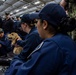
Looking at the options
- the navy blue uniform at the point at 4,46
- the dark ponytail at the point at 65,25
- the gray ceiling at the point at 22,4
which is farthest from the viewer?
the gray ceiling at the point at 22,4

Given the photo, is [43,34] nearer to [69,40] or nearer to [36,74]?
[69,40]

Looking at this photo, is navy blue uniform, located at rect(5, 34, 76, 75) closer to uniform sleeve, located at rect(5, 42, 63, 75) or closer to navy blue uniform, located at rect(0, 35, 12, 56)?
uniform sleeve, located at rect(5, 42, 63, 75)

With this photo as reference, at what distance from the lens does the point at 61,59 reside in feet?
6.70

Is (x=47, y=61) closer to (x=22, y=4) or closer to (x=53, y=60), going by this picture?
(x=53, y=60)

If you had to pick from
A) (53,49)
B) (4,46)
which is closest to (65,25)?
(53,49)

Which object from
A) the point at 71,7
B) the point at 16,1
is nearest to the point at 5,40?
the point at 71,7

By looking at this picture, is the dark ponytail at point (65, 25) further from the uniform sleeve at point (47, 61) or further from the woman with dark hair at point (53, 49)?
the uniform sleeve at point (47, 61)

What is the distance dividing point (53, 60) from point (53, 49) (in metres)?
0.10

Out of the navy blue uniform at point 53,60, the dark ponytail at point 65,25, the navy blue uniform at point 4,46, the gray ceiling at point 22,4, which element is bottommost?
the gray ceiling at point 22,4

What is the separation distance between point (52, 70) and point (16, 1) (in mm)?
16532

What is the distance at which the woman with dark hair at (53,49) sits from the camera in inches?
79.8

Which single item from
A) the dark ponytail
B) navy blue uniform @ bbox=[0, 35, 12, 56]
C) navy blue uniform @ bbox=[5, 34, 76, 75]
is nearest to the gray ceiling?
navy blue uniform @ bbox=[0, 35, 12, 56]

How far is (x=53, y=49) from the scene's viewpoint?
2029 millimetres

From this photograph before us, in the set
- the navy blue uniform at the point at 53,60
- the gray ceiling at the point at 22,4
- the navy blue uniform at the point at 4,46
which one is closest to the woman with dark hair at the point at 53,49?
the navy blue uniform at the point at 53,60
